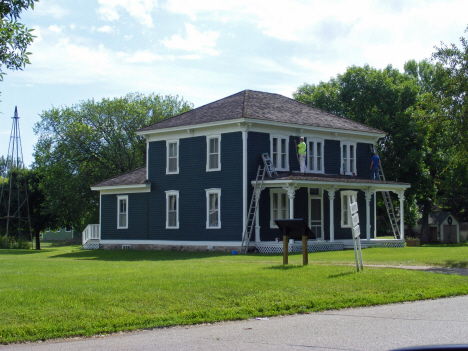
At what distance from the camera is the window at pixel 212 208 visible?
32.9 metres

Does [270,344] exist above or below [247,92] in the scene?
below

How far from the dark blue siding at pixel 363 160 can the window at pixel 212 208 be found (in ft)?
29.6

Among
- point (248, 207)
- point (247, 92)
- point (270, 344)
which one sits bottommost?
point (270, 344)

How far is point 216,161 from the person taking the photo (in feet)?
108

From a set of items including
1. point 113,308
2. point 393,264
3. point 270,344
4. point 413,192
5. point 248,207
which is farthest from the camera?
point 413,192

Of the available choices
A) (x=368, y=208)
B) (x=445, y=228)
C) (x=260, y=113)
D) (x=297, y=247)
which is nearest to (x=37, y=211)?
(x=260, y=113)

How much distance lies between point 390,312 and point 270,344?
12.4 ft

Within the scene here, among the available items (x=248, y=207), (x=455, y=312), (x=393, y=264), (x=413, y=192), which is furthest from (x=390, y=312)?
(x=413, y=192)

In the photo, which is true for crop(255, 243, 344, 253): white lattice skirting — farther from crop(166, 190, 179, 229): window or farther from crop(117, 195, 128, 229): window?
crop(117, 195, 128, 229): window

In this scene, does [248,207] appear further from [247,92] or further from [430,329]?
[430,329]

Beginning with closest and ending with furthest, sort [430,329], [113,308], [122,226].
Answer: [430,329] < [113,308] < [122,226]

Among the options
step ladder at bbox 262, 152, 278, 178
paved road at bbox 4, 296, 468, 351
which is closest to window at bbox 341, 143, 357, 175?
step ladder at bbox 262, 152, 278, 178

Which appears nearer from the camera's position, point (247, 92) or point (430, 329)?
point (430, 329)

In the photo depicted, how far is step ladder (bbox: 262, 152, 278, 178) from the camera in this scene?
31.1 m
